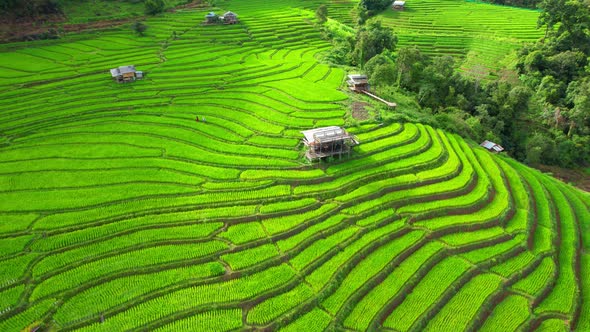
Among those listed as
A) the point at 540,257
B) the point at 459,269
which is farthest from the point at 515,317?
the point at 540,257

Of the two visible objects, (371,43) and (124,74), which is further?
(371,43)

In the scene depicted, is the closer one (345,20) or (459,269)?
(459,269)

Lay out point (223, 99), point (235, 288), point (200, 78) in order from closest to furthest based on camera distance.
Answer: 1. point (235, 288)
2. point (223, 99)
3. point (200, 78)

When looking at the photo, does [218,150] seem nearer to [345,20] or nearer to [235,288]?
[235,288]

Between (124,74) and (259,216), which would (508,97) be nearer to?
(259,216)

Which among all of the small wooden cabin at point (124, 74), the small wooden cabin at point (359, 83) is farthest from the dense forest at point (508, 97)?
the small wooden cabin at point (124, 74)

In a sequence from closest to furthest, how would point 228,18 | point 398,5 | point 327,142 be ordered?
point 327,142
point 228,18
point 398,5

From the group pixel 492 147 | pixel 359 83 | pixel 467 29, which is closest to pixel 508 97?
pixel 492 147
